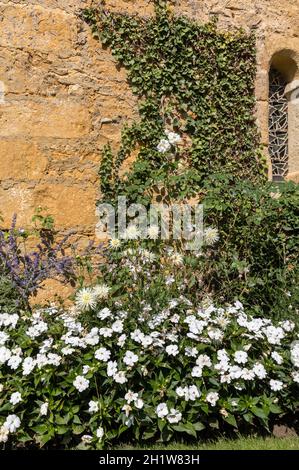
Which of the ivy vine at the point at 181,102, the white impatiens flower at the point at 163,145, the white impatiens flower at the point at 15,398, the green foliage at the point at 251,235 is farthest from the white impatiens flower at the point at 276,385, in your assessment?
the white impatiens flower at the point at 163,145

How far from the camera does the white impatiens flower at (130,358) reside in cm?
236

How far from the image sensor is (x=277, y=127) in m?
4.80

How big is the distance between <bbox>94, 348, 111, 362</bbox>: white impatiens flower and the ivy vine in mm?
1803

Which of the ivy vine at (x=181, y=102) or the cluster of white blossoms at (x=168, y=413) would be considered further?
the ivy vine at (x=181, y=102)

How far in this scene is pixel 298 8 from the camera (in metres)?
4.71

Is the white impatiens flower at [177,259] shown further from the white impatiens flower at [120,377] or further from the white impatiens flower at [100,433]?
the white impatiens flower at [100,433]

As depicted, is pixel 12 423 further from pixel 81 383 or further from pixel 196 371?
pixel 196 371

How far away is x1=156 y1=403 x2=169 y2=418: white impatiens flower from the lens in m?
2.29

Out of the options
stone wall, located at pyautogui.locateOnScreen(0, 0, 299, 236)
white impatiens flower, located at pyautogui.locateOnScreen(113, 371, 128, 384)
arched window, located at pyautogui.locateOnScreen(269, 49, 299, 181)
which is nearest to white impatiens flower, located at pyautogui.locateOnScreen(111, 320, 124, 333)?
white impatiens flower, located at pyautogui.locateOnScreen(113, 371, 128, 384)

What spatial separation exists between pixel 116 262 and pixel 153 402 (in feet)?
5.34

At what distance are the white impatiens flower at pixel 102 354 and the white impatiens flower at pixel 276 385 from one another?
3.11 feet

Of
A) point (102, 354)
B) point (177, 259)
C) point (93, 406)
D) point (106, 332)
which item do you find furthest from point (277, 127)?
point (93, 406)
